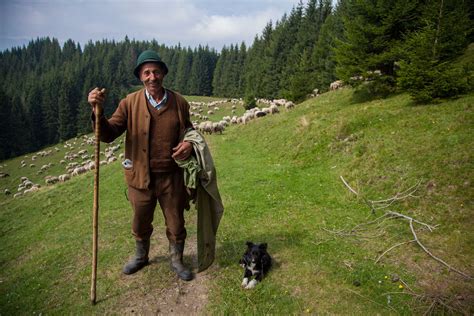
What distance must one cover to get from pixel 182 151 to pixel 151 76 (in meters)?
1.18

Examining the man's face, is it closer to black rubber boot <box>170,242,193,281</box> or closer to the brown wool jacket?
the brown wool jacket

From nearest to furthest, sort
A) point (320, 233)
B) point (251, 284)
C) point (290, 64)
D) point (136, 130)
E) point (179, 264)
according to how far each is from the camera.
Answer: point (136, 130)
point (251, 284)
point (179, 264)
point (320, 233)
point (290, 64)

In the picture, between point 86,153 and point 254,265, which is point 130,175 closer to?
point 254,265

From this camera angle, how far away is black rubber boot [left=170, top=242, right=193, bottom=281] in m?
4.88

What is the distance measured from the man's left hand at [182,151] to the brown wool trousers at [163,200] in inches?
15.7

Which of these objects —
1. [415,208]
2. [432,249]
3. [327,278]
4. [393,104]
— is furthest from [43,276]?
→ [393,104]

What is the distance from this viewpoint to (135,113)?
436 centimetres

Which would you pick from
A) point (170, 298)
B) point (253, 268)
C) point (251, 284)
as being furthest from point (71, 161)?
point (251, 284)

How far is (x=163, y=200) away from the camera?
4.66 meters

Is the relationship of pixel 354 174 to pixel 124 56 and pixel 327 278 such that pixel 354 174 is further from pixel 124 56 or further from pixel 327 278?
pixel 124 56

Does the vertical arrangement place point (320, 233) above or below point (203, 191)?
below

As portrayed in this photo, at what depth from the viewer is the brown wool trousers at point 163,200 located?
4559mm

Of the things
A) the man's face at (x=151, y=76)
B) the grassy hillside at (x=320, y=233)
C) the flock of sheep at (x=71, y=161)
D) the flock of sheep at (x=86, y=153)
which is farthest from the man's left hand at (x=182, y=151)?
the flock of sheep at (x=71, y=161)

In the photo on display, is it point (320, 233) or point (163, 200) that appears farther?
point (320, 233)
